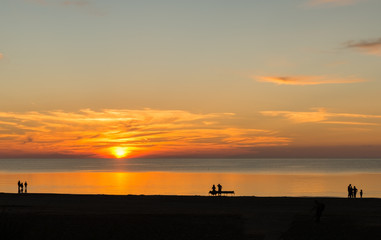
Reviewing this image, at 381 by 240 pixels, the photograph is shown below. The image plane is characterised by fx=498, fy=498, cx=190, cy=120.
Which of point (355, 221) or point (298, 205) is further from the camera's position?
point (298, 205)

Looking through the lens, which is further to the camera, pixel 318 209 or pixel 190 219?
pixel 190 219

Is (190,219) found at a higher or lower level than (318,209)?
lower

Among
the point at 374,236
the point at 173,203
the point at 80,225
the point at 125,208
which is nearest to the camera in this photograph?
the point at 374,236

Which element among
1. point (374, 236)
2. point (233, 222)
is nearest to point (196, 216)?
point (233, 222)

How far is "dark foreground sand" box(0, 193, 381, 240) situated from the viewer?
94.6 ft

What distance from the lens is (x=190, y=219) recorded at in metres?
33.3

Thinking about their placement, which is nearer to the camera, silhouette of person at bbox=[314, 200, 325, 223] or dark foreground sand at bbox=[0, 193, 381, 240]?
dark foreground sand at bbox=[0, 193, 381, 240]

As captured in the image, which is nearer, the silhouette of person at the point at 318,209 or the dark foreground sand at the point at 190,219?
the dark foreground sand at the point at 190,219

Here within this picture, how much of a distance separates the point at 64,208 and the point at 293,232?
19400mm

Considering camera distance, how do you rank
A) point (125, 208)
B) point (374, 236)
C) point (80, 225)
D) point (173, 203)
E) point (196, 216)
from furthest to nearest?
point (173, 203), point (125, 208), point (196, 216), point (80, 225), point (374, 236)

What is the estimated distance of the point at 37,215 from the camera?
35062 millimetres

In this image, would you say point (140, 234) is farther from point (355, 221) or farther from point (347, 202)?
point (347, 202)

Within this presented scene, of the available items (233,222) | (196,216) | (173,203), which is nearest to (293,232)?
(233,222)

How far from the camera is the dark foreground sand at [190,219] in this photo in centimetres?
2883
